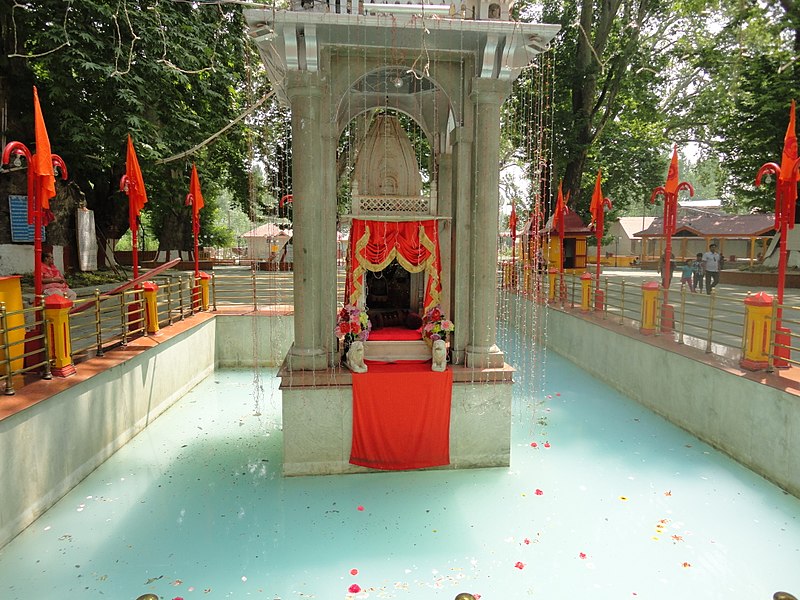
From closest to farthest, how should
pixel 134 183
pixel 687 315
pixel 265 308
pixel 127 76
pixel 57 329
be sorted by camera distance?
pixel 57 329 < pixel 134 183 < pixel 687 315 < pixel 127 76 < pixel 265 308

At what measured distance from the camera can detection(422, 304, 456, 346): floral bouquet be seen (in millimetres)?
6336

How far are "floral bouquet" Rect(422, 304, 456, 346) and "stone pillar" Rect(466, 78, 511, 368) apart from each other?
1.16ft

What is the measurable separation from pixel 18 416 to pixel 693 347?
8710 mm

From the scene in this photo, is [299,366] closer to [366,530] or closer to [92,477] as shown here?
[366,530]

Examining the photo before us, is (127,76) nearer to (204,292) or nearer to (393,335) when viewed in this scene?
(204,292)

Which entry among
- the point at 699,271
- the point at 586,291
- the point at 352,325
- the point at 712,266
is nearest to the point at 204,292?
the point at 352,325

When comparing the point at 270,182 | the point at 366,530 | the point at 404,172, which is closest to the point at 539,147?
the point at 270,182

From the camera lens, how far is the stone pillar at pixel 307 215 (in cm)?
597

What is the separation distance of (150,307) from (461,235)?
5494mm

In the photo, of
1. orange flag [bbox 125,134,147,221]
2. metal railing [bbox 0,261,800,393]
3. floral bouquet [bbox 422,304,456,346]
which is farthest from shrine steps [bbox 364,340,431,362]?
orange flag [bbox 125,134,147,221]

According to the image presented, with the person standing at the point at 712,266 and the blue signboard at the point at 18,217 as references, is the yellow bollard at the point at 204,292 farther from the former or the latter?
the person standing at the point at 712,266

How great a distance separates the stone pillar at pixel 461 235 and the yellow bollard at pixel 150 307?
5.23 metres

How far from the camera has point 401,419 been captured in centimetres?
600

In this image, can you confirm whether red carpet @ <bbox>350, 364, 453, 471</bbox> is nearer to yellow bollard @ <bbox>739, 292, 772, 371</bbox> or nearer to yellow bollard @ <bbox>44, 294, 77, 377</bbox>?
yellow bollard @ <bbox>44, 294, 77, 377</bbox>
